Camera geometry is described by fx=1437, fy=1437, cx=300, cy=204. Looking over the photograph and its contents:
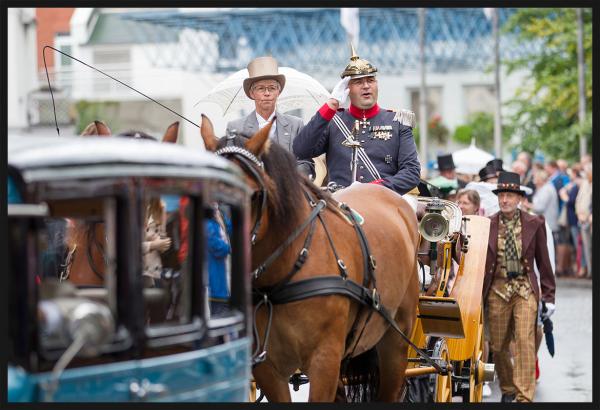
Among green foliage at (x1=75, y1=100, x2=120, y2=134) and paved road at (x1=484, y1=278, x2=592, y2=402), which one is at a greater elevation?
green foliage at (x1=75, y1=100, x2=120, y2=134)

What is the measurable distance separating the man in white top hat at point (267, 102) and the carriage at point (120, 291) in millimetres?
3556

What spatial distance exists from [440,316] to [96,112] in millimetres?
55331

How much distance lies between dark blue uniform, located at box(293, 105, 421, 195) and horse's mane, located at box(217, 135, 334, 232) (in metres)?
1.97

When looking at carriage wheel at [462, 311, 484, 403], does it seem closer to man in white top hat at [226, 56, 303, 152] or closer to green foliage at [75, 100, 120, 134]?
man in white top hat at [226, 56, 303, 152]

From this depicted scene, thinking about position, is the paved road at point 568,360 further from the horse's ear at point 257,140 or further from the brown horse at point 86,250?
the horse's ear at point 257,140

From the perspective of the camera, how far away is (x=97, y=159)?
499 centimetres

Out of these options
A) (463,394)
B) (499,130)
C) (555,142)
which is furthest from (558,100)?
(463,394)

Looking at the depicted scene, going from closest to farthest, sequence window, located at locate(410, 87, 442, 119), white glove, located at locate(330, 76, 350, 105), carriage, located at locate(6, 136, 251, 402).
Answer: carriage, located at locate(6, 136, 251, 402), white glove, located at locate(330, 76, 350, 105), window, located at locate(410, 87, 442, 119)

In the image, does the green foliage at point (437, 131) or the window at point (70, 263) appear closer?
the window at point (70, 263)

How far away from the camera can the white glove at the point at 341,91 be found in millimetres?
8977

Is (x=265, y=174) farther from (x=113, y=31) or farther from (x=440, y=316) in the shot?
(x=113, y=31)

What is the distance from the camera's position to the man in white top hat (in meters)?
9.63

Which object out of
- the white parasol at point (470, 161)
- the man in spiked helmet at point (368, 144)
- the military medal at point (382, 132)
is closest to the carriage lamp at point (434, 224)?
the man in spiked helmet at point (368, 144)

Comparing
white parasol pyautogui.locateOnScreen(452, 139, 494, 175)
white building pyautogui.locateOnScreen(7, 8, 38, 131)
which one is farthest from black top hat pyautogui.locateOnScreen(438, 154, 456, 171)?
white building pyautogui.locateOnScreen(7, 8, 38, 131)
